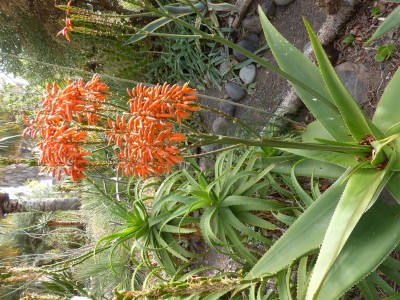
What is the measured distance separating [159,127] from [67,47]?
7.70ft

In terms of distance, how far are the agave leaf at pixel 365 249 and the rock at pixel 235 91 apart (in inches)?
61.0

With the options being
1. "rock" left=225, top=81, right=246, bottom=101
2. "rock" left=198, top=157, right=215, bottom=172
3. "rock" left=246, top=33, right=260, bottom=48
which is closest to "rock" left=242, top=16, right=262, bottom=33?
"rock" left=246, top=33, right=260, bottom=48

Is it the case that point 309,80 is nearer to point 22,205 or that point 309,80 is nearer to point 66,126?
point 66,126

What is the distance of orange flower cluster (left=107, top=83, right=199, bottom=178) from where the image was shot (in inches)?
43.1

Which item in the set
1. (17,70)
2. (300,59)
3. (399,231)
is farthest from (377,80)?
(17,70)

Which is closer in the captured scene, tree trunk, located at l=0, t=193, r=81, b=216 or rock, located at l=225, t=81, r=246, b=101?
rock, located at l=225, t=81, r=246, b=101

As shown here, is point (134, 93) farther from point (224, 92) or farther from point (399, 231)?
point (224, 92)

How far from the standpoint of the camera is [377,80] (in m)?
2.05

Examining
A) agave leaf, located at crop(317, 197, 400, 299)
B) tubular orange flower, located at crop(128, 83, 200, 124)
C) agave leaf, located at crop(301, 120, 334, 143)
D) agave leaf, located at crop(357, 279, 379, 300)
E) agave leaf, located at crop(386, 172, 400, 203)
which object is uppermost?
tubular orange flower, located at crop(128, 83, 200, 124)

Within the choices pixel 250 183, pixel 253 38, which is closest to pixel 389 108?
pixel 250 183

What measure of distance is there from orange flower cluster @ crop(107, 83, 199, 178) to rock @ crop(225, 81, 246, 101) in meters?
1.60

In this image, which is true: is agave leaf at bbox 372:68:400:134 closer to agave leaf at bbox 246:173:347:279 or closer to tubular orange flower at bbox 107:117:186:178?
agave leaf at bbox 246:173:347:279

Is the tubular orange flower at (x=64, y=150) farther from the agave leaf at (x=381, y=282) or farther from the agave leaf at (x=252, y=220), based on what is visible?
the agave leaf at (x=381, y=282)

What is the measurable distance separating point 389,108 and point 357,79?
77 cm
